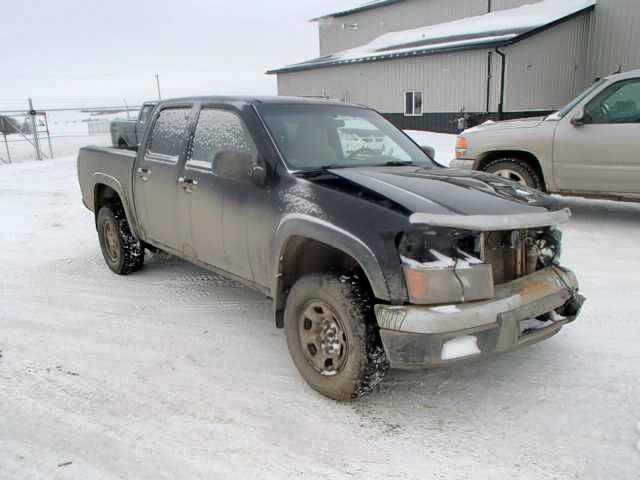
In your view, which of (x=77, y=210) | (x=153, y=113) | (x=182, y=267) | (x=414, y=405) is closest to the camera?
(x=414, y=405)

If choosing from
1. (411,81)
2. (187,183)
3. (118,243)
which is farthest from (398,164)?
(411,81)

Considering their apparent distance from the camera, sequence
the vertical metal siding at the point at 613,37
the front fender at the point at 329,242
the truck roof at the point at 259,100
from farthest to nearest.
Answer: the vertical metal siding at the point at 613,37, the truck roof at the point at 259,100, the front fender at the point at 329,242

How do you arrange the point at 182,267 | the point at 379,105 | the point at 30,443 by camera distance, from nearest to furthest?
the point at 30,443 < the point at 182,267 < the point at 379,105

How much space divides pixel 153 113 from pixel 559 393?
13.1ft

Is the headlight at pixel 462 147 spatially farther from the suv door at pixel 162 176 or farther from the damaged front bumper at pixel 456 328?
the damaged front bumper at pixel 456 328

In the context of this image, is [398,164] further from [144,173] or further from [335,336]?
[144,173]

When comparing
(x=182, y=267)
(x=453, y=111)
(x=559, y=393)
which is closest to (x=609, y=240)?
(x=559, y=393)

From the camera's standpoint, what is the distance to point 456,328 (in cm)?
252

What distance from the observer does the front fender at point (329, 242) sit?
2.62 m

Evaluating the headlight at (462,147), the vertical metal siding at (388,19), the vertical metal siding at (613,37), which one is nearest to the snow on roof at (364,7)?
the vertical metal siding at (388,19)

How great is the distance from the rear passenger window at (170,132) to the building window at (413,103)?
1916 centimetres

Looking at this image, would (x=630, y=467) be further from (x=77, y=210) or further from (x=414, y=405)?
(x=77, y=210)

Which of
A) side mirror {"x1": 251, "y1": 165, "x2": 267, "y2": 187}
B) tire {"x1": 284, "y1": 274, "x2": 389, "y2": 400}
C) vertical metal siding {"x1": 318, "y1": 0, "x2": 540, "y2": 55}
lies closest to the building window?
vertical metal siding {"x1": 318, "y1": 0, "x2": 540, "y2": 55}

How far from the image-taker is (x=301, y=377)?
11.0ft
